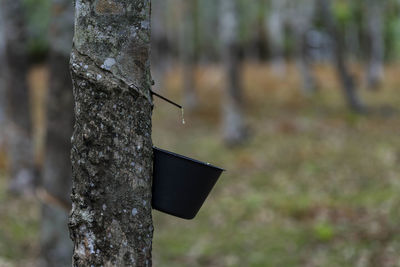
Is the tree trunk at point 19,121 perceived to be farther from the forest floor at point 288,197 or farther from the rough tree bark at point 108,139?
the rough tree bark at point 108,139

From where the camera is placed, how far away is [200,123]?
16.0 m

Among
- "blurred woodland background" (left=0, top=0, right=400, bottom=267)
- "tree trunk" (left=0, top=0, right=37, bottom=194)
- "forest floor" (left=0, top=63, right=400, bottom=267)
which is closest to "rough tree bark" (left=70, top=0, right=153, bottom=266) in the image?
"blurred woodland background" (left=0, top=0, right=400, bottom=267)

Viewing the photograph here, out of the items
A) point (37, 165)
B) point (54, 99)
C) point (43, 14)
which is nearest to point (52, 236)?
point (54, 99)

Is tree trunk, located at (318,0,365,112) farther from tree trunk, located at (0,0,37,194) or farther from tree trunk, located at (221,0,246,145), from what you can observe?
tree trunk, located at (0,0,37,194)

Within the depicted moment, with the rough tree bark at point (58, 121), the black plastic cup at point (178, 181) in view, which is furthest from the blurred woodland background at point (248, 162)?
the black plastic cup at point (178, 181)

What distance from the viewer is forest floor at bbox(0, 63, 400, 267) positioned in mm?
6453

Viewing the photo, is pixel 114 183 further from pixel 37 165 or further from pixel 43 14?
pixel 43 14

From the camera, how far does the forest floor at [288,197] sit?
6.45 meters

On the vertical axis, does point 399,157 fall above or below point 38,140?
above

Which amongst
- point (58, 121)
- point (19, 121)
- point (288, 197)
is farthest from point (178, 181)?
point (19, 121)

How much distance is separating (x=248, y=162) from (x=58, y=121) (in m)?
6.38

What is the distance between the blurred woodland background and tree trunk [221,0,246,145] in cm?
3

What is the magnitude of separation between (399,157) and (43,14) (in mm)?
24687

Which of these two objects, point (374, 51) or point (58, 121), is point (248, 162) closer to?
point (58, 121)
